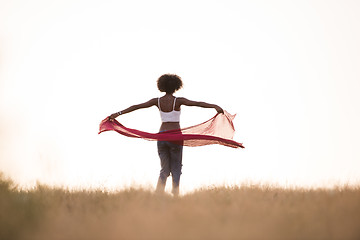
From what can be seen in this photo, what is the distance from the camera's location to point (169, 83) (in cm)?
916

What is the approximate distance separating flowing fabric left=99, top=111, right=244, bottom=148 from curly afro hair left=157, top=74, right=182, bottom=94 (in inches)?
38.2

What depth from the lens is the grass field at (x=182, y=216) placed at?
215 inches

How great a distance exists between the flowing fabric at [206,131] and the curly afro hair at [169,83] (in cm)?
97

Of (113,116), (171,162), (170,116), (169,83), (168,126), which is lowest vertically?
(171,162)

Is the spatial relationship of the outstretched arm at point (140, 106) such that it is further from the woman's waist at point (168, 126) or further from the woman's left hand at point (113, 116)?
the woman's waist at point (168, 126)

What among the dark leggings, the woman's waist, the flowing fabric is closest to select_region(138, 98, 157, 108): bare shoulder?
the woman's waist

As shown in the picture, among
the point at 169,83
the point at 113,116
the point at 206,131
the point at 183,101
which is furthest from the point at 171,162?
the point at 113,116

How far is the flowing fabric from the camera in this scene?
31.6 ft

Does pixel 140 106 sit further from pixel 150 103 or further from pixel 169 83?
pixel 169 83

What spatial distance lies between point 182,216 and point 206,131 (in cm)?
420

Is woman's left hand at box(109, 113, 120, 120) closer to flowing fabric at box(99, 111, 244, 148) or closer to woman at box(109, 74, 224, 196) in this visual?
flowing fabric at box(99, 111, 244, 148)
